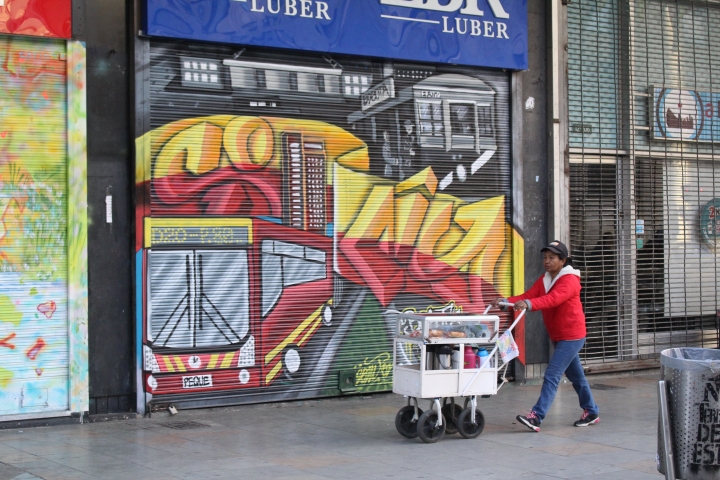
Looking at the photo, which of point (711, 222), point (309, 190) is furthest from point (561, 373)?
point (711, 222)

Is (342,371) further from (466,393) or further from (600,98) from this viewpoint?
(600,98)

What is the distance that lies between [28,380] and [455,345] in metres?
4.19

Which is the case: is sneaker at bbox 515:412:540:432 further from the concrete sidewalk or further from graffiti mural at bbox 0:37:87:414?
graffiti mural at bbox 0:37:87:414

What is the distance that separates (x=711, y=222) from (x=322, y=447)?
8.29 m

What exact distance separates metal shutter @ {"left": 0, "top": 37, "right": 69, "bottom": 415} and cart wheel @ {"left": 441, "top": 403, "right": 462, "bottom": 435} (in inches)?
150

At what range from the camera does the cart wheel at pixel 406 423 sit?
28.0 ft

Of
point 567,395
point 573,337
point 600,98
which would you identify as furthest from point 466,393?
point 600,98

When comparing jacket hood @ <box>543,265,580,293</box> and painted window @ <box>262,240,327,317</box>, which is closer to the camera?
jacket hood @ <box>543,265,580,293</box>

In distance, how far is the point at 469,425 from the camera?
8.62 metres

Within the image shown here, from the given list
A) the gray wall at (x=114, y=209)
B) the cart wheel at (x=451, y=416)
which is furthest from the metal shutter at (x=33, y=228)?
the cart wheel at (x=451, y=416)

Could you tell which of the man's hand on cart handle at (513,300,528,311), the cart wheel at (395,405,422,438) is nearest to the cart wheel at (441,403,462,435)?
the cart wheel at (395,405,422,438)

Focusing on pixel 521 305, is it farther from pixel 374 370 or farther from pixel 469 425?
pixel 374 370

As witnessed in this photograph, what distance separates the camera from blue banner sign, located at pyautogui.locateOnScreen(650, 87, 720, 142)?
13289mm

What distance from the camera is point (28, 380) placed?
895 cm
